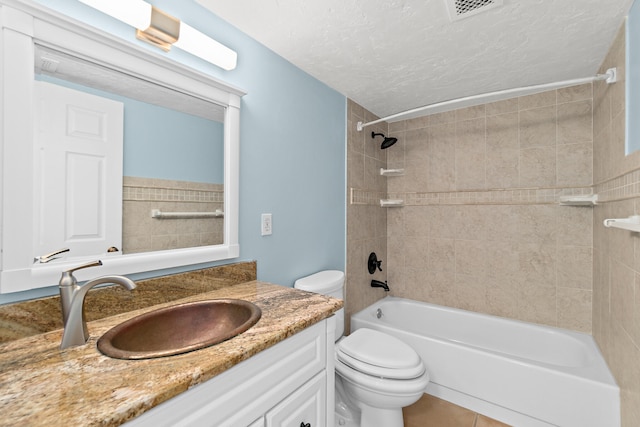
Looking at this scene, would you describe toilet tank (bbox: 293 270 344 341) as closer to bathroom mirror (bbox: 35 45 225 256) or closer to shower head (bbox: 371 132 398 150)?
bathroom mirror (bbox: 35 45 225 256)

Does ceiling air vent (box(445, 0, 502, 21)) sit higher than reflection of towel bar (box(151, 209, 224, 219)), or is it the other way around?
ceiling air vent (box(445, 0, 502, 21))

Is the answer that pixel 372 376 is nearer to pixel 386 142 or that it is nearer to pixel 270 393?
pixel 270 393

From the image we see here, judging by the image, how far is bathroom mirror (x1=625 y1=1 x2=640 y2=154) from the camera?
1190 mm

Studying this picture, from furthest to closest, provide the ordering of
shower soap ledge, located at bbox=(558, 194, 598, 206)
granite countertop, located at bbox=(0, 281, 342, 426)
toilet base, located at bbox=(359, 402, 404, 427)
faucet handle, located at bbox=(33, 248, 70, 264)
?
shower soap ledge, located at bbox=(558, 194, 598, 206) → toilet base, located at bbox=(359, 402, 404, 427) → faucet handle, located at bbox=(33, 248, 70, 264) → granite countertop, located at bbox=(0, 281, 342, 426)

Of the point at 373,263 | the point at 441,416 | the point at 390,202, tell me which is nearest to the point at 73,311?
the point at 441,416

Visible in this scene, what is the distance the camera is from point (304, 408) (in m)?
0.99

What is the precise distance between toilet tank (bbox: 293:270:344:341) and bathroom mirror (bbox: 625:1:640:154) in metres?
1.54

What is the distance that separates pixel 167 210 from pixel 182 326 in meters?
0.47

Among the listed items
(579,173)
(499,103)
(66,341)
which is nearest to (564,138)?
(579,173)

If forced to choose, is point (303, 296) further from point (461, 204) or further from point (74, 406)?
point (461, 204)

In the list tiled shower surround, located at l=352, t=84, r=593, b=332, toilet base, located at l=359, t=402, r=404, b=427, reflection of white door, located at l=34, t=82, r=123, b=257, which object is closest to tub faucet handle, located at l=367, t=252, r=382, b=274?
tiled shower surround, located at l=352, t=84, r=593, b=332

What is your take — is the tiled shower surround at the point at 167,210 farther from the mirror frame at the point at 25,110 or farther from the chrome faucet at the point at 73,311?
the chrome faucet at the point at 73,311

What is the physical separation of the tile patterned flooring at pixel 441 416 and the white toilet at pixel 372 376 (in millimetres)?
241

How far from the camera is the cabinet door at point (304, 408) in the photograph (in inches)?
34.9
